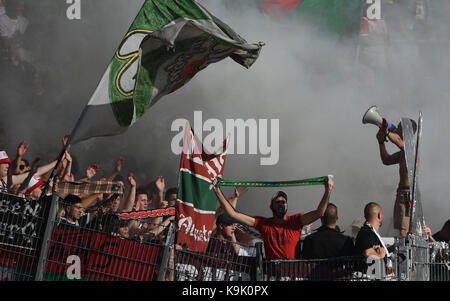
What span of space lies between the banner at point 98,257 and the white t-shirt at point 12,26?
4.82 meters

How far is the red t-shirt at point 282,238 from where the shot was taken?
4344 mm

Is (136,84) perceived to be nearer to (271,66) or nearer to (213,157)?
(213,157)

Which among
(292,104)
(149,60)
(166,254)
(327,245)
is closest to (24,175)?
(149,60)

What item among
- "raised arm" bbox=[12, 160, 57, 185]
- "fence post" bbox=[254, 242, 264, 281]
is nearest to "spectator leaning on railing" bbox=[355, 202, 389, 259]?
"fence post" bbox=[254, 242, 264, 281]

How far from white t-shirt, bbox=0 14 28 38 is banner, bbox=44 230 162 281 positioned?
4.82m

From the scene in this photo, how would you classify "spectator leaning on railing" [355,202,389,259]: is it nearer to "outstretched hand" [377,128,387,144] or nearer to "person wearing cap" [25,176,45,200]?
"outstretched hand" [377,128,387,144]

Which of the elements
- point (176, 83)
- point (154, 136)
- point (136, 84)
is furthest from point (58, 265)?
point (154, 136)

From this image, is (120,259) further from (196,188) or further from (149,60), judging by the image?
(149,60)

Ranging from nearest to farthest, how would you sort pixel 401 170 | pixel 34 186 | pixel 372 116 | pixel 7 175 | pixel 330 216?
pixel 330 216
pixel 34 186
pixel 7 175
pixel 372 116
pixel 401 170

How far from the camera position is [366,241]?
401 centimetres

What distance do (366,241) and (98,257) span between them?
153 cm

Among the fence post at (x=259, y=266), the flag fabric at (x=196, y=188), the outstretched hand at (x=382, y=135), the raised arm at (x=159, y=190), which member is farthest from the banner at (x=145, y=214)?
the outstretched hand at (x=382, y=135)

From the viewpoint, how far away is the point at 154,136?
8250 millimetres
